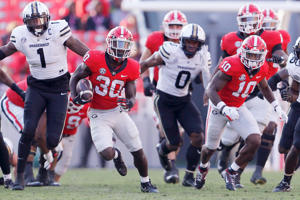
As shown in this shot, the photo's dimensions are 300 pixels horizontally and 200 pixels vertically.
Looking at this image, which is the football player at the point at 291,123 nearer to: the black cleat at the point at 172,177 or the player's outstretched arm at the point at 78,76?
the black cleat at the point at 172,177

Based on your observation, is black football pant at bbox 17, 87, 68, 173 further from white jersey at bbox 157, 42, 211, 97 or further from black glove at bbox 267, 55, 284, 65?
black glove at bbox 267, 55, 284, 65

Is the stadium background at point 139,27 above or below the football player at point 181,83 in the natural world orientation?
below

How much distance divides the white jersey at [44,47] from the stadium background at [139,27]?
15.1 feet

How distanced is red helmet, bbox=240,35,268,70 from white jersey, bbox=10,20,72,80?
1.92 meters

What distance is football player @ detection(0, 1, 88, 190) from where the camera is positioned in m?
8.55

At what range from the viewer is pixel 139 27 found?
14555 millimetres

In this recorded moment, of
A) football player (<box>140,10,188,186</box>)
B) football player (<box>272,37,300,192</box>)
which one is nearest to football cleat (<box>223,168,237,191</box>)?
football player (<box>272,37,300,192</box>)

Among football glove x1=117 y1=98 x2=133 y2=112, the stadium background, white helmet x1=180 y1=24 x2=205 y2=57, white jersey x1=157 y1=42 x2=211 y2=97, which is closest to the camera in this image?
football glove x1=117 y1=98 x2=133 y2=112

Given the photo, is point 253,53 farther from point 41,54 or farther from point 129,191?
point 41,54

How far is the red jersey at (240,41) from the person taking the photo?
952 cm

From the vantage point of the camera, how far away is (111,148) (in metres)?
8.37

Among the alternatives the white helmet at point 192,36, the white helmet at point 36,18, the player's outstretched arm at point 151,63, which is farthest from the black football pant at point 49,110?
the white helmet at point 192,36

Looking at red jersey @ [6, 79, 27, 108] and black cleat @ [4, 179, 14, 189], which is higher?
red jersey @ [6, 79, 27, 108]

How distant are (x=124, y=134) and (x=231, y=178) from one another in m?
1.25
